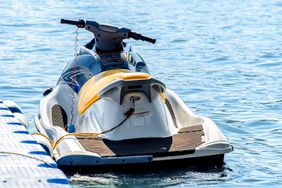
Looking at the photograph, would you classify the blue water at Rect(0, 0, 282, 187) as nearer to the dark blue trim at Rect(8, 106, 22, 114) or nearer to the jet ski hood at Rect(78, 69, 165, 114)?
the jet ski hood at Rect(78, 69, 165, 114)

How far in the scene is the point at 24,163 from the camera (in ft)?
24.2

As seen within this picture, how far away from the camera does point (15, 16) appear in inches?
899

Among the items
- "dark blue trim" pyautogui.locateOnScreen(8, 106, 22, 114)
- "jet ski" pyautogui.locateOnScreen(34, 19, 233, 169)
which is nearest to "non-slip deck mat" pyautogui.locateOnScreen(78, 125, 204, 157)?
"jet ski" pyautogui.locateOnScreen(34, 19, 233, 169)

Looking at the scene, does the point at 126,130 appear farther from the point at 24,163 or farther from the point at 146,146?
the point at 24,163

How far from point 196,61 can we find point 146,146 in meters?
8.09

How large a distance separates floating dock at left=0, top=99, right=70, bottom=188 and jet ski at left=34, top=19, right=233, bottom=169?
0.22m

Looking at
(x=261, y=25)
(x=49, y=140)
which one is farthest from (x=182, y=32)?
(x=49, y=140)

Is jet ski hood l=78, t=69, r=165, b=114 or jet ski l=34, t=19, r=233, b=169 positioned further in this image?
jet ski hood l=78, t=69, r=165, b=114

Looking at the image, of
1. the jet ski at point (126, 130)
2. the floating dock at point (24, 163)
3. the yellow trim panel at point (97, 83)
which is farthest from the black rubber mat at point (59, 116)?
the floating dock at point (24, 163)

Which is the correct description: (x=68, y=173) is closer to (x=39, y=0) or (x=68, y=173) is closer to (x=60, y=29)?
(x=60, y=29)

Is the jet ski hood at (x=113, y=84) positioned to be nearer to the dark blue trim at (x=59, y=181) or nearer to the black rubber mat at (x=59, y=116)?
the black rubber mat at (x=59, y=116)

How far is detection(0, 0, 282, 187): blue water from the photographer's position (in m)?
8.61

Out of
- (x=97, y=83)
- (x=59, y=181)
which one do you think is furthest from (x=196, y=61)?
(x=59, y=181)

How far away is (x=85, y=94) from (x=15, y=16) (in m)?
14.2
